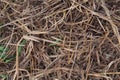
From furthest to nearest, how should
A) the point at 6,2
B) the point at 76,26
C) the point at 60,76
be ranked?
Answer: the point at 6,2, the point at 76,26, the point at 60,76

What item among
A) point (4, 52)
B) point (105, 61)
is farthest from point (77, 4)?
point (4, 52)

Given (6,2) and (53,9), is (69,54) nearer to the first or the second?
(53,9)

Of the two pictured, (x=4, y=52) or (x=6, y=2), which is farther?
(x=6, y=2)

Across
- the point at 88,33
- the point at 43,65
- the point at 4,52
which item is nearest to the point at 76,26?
the point at 88,33

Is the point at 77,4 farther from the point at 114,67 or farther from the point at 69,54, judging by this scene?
the point at 114,67

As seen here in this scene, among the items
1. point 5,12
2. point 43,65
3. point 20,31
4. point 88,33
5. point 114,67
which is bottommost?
point 114,67

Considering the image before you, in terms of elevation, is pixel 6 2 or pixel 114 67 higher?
pixel 6 2

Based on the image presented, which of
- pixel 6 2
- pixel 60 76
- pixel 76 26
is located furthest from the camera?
pixel 6 2
